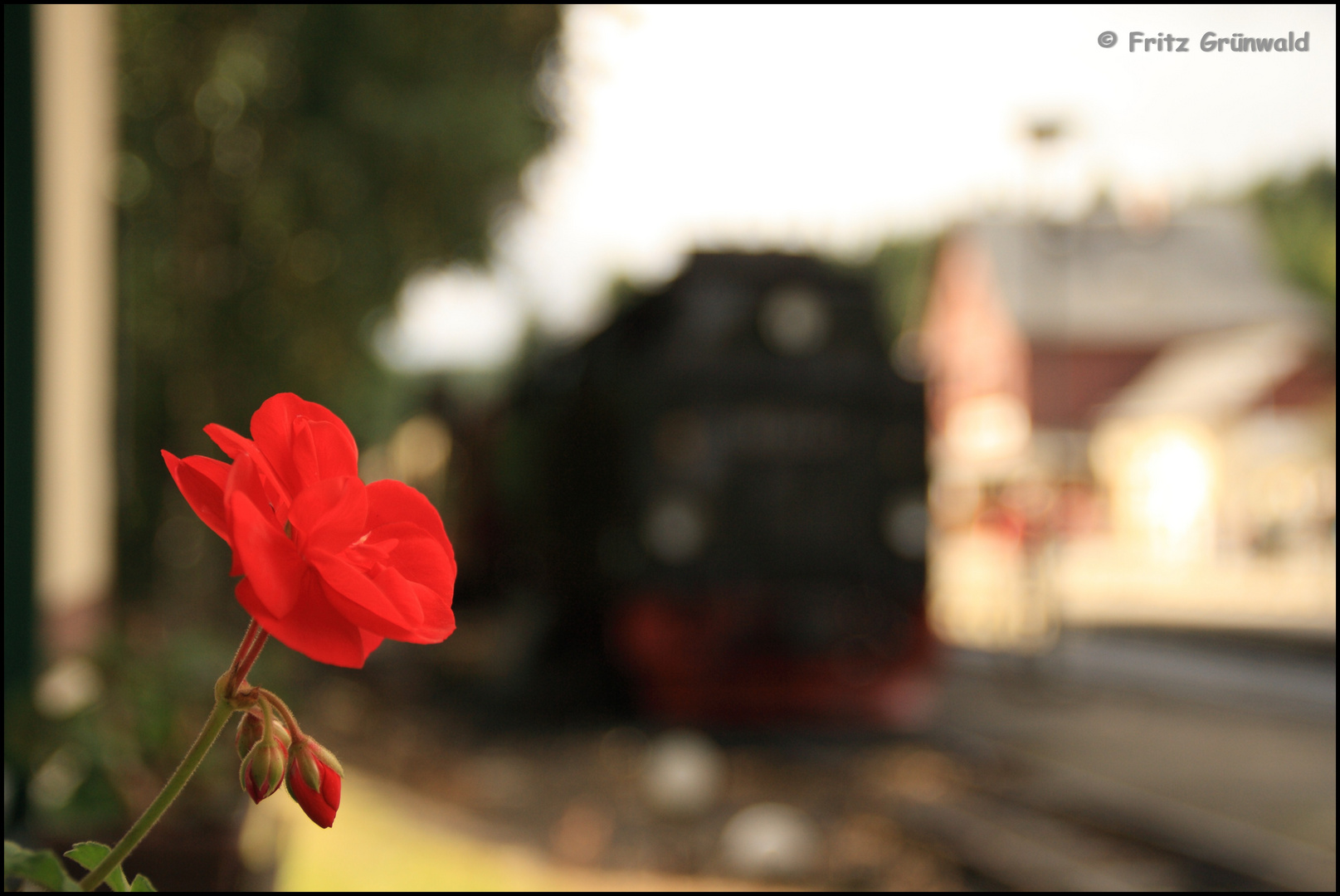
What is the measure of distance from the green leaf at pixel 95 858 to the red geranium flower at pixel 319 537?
0.29 m

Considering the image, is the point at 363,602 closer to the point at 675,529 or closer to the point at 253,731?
the point at 253,731

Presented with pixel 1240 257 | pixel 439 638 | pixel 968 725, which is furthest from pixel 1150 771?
pixel 1240 257

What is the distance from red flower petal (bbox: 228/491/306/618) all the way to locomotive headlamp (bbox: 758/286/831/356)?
7.42 metres

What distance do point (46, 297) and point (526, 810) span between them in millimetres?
3931

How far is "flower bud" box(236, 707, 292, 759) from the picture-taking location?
2.20ft

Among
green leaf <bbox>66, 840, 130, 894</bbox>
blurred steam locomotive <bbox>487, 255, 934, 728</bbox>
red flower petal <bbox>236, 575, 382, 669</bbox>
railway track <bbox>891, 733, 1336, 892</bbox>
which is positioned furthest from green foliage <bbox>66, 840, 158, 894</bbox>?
blurred steam locomotive <bbox>487, 255, 934, 728</bbox>

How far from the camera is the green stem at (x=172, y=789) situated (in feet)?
2.04

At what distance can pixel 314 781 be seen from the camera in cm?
67

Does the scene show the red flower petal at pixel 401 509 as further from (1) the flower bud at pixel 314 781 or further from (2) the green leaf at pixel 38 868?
(2) the green leaf at pixel 38 868

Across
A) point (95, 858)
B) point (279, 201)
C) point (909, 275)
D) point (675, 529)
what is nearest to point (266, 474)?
point (95, 858)

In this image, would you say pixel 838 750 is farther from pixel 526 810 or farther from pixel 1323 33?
pixel 1323 33

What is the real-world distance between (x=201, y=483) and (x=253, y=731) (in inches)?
7.0

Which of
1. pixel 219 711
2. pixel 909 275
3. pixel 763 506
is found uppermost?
pixel 909 275

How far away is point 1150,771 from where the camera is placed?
22.8 ft
